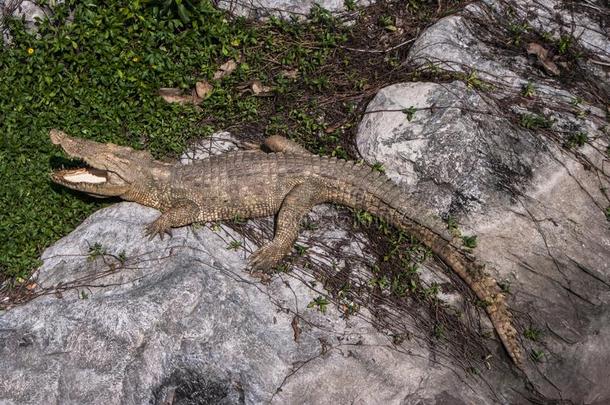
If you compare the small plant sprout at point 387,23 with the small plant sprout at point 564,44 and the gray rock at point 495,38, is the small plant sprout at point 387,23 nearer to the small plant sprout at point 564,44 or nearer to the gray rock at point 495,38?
the gray rock at point 495,38

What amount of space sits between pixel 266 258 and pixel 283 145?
4.78 feet

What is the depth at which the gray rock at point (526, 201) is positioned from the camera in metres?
5.23

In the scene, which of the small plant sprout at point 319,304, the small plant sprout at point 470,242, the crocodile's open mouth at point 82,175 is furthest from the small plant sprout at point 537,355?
the crocodile's open mouth at point 82,175

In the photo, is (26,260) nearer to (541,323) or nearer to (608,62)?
(541,323)

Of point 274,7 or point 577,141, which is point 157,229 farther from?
point 577,141

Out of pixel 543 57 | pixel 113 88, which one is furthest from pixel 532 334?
pixel 113 88

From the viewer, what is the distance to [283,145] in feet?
20.7

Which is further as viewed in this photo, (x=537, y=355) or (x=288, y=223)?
(x=288, y=223)

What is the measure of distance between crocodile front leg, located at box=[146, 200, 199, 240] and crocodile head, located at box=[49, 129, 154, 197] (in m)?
0.49

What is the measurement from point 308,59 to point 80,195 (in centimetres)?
309

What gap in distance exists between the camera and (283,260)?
5.52 m

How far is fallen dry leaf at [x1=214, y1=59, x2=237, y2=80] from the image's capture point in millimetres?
6957

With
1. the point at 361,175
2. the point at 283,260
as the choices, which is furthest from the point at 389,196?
the point at 283,260

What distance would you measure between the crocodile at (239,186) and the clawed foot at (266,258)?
0.53ft
